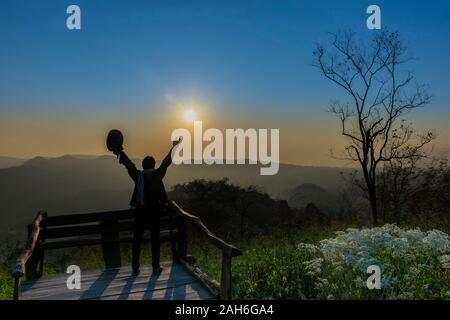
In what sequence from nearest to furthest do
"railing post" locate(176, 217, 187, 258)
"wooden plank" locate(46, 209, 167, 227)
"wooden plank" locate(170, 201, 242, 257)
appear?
"wooden plank" locate(170, 201, 242, 257) → "railing post" locate(176, 217, 187, 258) → "wooden plank" locate(46, 209, 167, 227)

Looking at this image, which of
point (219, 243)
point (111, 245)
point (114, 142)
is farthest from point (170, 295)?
point (111, 245)

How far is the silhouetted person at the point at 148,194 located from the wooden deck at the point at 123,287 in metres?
0.44

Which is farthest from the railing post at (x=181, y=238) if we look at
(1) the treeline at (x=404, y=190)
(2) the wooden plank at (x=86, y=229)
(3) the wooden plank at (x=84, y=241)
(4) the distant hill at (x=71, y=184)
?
(4) the distant hill at (x=71, y=184)

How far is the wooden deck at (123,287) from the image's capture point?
8.39 metres

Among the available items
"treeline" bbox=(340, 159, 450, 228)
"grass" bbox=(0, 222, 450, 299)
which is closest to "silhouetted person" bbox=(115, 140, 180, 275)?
"grass" bbox=(0, 222, 450, 299)

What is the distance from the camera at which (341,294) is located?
8.40 metres

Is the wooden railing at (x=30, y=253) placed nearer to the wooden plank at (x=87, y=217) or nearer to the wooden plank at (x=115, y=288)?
the wooden plank at (x=87, y=217)

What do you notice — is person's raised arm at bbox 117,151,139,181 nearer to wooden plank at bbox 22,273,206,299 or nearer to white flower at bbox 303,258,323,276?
wooden plank at bbox 22,273,206,299

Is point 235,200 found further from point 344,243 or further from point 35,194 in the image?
point 35,194

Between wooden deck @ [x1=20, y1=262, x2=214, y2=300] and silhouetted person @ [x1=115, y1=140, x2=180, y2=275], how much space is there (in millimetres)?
439

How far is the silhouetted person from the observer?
31.4 feet

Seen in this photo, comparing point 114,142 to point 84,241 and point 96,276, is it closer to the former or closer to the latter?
point 84,241
